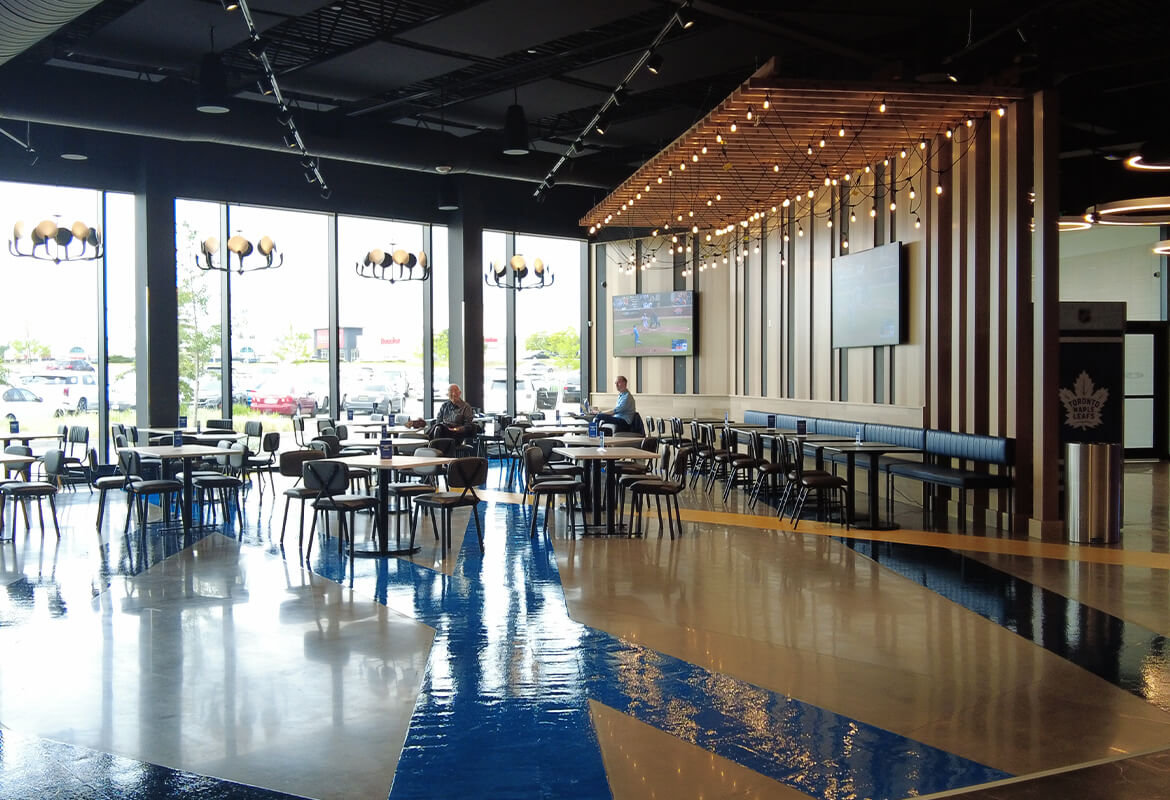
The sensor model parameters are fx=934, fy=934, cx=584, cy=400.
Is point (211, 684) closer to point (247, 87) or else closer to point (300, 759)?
point (300, 759)

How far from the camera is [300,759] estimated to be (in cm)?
363

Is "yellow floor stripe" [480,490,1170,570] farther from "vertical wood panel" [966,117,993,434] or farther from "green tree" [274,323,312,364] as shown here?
"green tree" [274,323,312,364]

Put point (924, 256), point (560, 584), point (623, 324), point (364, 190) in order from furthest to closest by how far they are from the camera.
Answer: point (623, 324) < point (364, 190) < point (924, 256) < point (560, 584)

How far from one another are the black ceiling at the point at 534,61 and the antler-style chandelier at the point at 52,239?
143cm

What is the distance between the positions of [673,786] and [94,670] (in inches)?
120

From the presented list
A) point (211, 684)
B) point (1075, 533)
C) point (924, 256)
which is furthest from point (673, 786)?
point (924, 256)

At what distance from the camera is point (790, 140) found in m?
9.71

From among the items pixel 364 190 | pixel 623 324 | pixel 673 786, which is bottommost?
pixel 673 786

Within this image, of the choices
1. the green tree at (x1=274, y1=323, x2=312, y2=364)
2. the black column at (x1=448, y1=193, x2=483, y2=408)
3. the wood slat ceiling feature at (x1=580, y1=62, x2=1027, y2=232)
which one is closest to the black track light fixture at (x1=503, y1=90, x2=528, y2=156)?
the wood slat ceiling feature at (x1=580, y1=62, x2=1027, y2=232)

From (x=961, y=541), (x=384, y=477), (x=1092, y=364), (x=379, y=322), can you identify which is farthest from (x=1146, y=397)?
(x=384, y=477)

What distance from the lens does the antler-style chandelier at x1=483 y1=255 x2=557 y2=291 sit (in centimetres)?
1380

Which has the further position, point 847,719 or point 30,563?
point 30,563

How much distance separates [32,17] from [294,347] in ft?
27.8

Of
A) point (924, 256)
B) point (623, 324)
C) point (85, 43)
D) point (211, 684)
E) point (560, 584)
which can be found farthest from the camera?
point (623, 324)
